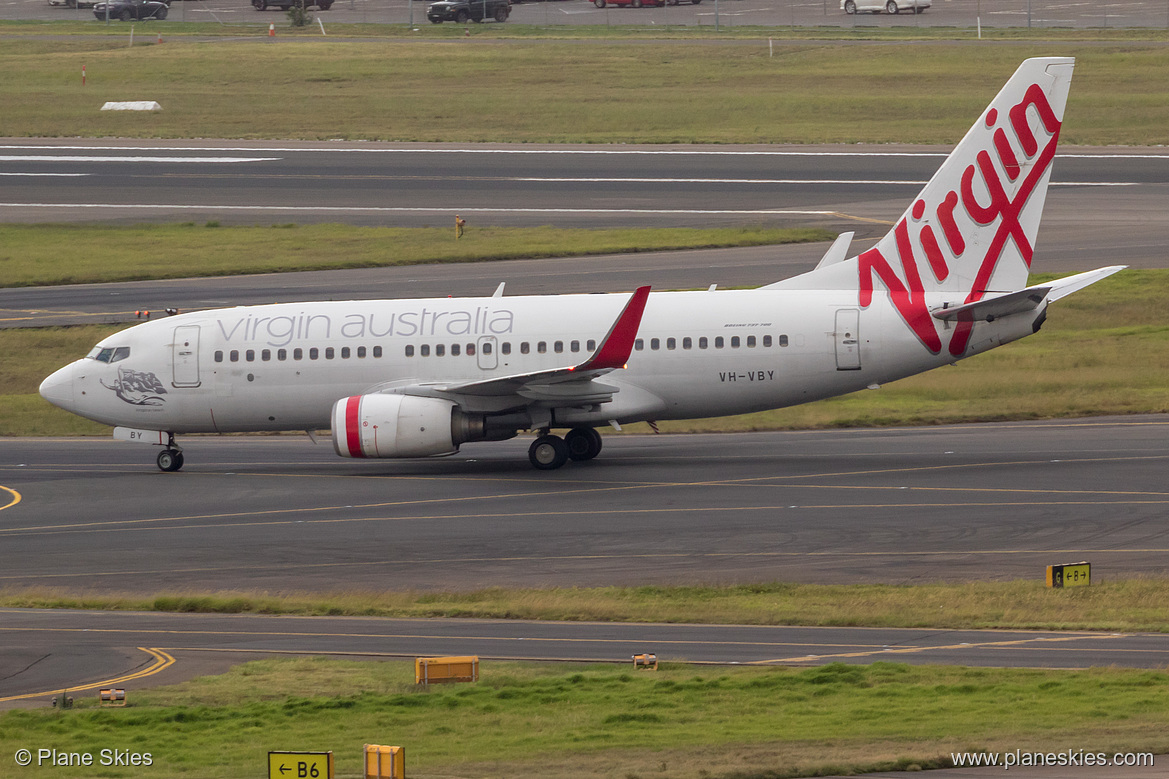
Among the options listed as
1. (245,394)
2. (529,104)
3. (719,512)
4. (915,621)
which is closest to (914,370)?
(719,512)

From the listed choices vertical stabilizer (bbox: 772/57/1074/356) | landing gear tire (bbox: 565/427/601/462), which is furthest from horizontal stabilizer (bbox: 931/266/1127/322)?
landing gear tire (bbox: 565/427/601/462)

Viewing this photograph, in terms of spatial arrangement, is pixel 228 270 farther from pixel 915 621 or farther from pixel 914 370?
pixel 915 621

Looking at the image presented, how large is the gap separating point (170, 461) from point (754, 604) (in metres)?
20.5

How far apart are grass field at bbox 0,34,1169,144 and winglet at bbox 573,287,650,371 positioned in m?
51.5

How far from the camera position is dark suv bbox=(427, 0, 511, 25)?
13075 centimetres

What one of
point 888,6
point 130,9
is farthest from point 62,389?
point 130,9

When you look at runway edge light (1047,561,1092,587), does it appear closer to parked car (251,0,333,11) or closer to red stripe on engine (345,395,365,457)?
red stripe on engine (345,395,365,457)

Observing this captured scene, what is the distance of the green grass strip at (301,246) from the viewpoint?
64.6 m

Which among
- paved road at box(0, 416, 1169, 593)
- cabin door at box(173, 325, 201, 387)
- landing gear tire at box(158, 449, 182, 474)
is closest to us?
paved road at box(0, 416, 1169, 593)

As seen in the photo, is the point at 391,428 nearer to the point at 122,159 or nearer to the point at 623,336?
the point at 623,336

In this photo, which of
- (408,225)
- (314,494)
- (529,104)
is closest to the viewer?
(314,494)

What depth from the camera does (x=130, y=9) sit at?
138375mm

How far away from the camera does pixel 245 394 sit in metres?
40.3

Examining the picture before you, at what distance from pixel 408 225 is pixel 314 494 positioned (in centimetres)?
3471
